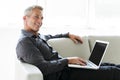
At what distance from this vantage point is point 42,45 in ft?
8.14

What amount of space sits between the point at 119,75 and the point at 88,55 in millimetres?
589

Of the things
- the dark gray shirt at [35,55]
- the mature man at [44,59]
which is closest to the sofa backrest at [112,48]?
the mature man at [44,59]

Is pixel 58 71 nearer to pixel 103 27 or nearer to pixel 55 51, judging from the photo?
pixel 55 51

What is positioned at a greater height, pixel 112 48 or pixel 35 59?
pixel 35 59

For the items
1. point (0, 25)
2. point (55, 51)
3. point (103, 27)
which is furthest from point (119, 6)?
point (0, 25)

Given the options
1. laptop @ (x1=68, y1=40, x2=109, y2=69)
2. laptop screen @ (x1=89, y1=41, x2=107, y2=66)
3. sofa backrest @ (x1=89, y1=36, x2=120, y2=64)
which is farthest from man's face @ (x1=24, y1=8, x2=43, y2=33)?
sofa backrest @ (x1=89, y1=36, x2=120, y2=64)

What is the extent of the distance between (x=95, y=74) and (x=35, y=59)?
0.63m

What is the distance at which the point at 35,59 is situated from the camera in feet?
7.17

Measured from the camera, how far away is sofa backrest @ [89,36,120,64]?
295 centimetres

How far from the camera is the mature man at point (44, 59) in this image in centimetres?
221

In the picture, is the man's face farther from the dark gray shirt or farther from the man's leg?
the man's leg

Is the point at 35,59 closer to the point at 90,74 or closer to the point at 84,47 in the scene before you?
the point at 90,74

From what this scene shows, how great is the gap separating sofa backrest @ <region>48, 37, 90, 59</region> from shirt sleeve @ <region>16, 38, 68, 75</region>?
1.74 feet

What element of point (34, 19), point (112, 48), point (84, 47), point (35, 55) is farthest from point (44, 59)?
point (112, 48)
